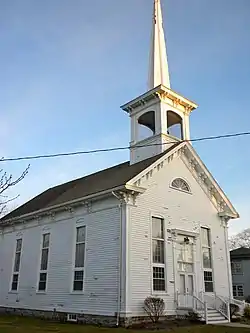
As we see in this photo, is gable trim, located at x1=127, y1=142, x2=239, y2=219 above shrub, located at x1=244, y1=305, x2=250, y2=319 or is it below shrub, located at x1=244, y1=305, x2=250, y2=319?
above

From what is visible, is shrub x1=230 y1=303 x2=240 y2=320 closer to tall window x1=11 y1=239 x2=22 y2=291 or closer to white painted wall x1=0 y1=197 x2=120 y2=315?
white painted wall x1=0 y1=197 x2=120 y2=315

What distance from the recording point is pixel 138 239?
680 inches

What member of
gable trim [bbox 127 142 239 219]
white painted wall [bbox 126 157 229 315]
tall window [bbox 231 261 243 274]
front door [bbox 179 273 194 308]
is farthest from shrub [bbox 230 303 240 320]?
tall window [bbox 231 261 243 274]

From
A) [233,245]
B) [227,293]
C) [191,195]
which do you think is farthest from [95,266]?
[233,245]

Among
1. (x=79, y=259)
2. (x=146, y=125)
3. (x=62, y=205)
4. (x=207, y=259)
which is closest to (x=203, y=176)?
(x=207, y=259)

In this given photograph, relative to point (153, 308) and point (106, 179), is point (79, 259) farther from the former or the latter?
point (106, 179)

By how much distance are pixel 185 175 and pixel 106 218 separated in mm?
5491

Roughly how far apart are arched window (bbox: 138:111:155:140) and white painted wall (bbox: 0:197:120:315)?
6.19 m

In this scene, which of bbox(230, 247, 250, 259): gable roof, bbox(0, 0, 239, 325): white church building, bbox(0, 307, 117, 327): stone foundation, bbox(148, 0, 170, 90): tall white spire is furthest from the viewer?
bbox(230, 247, 250, 259): gable roof

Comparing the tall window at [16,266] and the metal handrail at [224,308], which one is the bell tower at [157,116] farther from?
the tall window at [16,266]

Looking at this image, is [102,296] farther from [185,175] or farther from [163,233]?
[185,175]

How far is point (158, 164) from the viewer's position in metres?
19.2

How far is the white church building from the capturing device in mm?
17000

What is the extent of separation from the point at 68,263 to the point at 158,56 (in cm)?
1458
